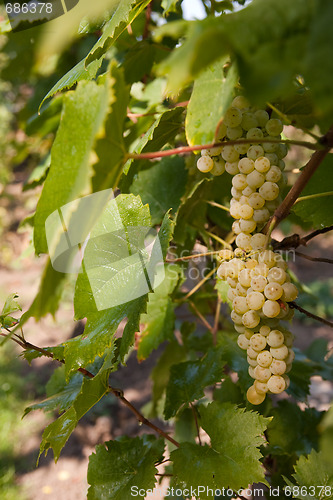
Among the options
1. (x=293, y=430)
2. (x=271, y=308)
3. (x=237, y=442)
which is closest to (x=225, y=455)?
(x=237, y=442)

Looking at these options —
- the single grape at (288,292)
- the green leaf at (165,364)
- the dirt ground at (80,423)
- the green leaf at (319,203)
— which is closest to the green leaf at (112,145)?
the single grape at (288,292)

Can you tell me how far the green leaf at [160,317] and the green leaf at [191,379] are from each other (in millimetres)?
83

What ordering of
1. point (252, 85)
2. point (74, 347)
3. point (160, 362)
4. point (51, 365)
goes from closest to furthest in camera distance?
point (252, 85) < point (74, 347) < point (160, 362) < point (51, 365)

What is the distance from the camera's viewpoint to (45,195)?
0.35m

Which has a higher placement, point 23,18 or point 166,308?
point 23,18

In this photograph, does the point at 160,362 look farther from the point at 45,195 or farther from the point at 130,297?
the point at 45,195

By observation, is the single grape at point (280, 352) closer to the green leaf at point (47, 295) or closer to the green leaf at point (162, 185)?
the green leaf at point (47, 295)

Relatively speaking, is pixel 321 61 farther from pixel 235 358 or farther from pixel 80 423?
pixel 80 423

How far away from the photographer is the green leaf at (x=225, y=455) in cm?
55

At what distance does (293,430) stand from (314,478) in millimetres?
281

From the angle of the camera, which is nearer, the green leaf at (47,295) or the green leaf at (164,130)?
the green leaf at (47,295)

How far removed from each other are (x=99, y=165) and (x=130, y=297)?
0.25 meters

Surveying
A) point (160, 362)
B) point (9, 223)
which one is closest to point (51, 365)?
point (160, 362)

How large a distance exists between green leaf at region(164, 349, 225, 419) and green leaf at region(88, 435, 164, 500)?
68 millimetres
